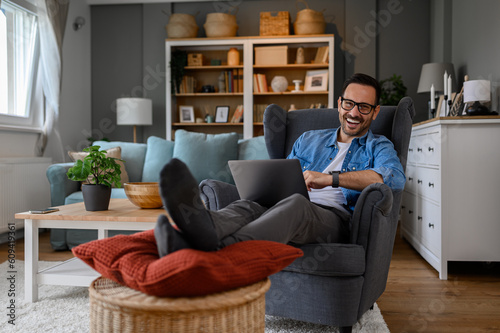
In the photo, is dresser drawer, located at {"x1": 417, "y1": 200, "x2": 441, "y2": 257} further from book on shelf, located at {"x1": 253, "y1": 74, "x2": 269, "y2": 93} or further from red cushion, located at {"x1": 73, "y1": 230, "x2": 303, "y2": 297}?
book on shelf, located at {"x1": 253, "y1": 74, "x2": 269, "y2": 93}

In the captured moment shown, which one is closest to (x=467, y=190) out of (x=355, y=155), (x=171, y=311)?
(x=355, y=155)

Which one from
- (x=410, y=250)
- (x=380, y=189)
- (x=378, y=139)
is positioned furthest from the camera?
(x=410, y=250)

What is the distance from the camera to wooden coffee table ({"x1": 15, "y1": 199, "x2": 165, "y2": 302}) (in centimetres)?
213

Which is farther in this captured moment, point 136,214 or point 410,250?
point 410,250

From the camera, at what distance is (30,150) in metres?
4.32

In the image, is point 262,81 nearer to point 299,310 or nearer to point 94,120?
point 94,120

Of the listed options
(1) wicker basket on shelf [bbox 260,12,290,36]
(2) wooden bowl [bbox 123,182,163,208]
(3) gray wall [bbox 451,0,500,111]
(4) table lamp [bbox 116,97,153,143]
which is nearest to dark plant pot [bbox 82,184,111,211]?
(2) wooden bowl [bbox 123,182,163,208]

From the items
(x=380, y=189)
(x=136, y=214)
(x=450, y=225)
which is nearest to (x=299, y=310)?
(x=380, y=189)

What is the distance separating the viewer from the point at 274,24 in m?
5.16

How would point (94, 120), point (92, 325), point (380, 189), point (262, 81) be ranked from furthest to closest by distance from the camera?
point (94, 120) → point (262, 81) → point (380, 189) → point (92, 325)

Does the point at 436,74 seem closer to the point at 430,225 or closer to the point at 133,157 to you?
the point at 430,225

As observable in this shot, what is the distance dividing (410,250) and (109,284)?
2.84m

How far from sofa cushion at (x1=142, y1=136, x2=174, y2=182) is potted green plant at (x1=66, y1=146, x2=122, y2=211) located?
1.35 metres

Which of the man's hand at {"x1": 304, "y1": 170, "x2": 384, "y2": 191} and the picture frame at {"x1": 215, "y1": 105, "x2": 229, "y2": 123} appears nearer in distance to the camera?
the man's hand at {"x1": 304, "y1": 170, "x2": 384, "y2": 191}
